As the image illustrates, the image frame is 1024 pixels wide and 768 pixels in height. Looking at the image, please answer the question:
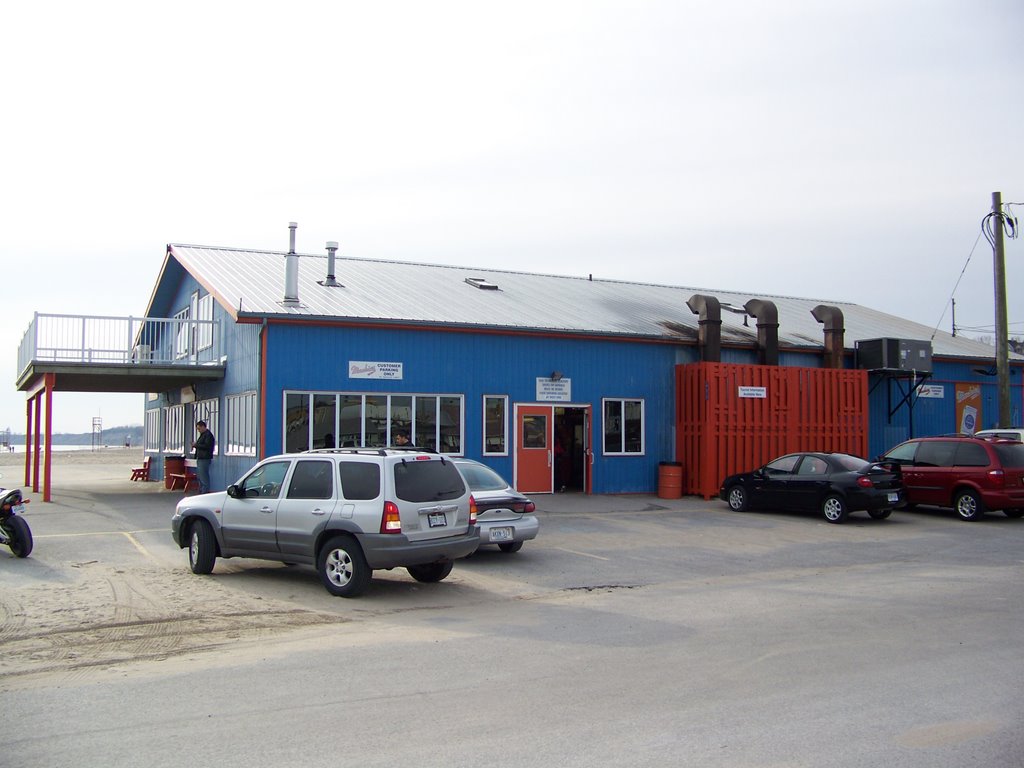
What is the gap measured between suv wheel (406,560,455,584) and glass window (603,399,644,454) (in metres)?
12.5

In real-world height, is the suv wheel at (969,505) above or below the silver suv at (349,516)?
below

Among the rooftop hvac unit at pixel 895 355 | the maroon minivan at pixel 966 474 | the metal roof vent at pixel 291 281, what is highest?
the metal roof vent at pixel 291 281

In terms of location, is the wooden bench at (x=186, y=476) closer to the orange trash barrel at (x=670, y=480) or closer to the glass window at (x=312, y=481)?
the orange trash barrel at (x=670, y=480)

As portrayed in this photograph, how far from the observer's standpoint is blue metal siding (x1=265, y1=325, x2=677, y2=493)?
20.2m

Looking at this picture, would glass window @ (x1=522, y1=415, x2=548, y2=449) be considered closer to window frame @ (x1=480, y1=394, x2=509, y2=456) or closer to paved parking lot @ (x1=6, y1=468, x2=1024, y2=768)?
window frame @ (x1=480, y1=394, x2=509, y2=456)

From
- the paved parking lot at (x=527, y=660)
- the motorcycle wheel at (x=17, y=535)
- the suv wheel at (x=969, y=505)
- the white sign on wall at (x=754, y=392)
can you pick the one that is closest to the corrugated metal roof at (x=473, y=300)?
the white sign on wall at (x=754, y=392)

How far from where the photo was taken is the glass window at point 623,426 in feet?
78.2

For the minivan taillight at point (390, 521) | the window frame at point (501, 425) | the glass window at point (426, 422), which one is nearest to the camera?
the minivan taillight at point (390, 521)

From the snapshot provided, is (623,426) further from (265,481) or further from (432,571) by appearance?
(265,481)

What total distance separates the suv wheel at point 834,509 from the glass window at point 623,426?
19.7 feet

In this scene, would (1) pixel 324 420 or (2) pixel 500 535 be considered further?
(1) pixel 324 420

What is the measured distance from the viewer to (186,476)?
82.2 feet

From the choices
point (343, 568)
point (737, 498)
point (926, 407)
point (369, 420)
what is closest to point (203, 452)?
point (369, 420)

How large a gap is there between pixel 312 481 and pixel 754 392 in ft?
50.6
